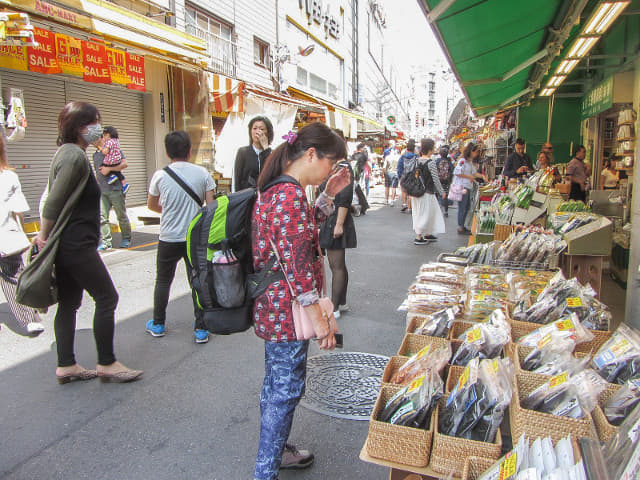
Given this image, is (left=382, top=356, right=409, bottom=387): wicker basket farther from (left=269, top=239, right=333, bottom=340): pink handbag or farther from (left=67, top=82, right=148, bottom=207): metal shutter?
(left=67, top=82, right=148, bottom=207): metal shutter

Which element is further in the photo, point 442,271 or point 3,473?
point 442,271

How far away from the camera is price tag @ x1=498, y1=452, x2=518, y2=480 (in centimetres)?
Answer: 146

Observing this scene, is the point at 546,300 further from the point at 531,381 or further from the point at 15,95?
the point at 15,95

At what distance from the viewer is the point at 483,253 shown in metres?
4.47

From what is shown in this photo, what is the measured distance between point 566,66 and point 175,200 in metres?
7.15

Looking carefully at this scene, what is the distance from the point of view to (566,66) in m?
8.09

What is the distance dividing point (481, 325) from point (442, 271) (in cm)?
137

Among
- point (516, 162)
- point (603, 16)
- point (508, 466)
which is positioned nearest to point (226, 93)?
point (516, 162)

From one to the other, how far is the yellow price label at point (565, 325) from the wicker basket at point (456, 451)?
2.69 ft

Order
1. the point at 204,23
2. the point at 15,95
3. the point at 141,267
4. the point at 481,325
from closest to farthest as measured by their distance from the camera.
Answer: the point at 481,325 → the point at 141,267 → the point at 15,95 → the point at 204,23

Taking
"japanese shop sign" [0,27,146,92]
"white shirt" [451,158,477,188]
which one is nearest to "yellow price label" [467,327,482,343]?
"white shirt" [451,158,477,188]

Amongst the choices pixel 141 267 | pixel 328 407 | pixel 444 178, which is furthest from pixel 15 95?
pixel 444 178

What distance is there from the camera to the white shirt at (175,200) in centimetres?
415

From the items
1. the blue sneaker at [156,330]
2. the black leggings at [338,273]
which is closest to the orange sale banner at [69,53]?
the blue sneaker at [156,330]
